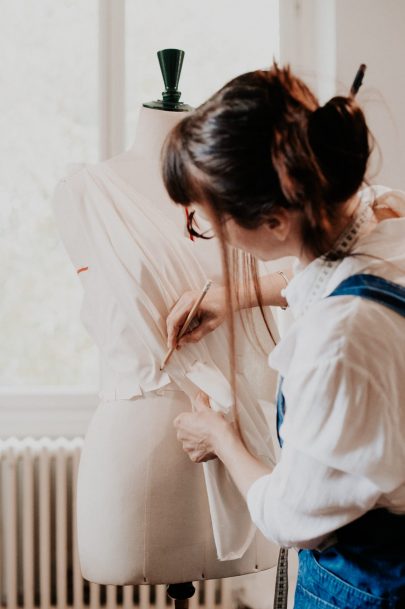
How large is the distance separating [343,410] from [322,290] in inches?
5.9

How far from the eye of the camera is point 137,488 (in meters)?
1.42

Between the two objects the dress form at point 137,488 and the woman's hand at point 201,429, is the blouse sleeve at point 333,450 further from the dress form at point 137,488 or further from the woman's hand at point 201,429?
the dress form at point 137,488

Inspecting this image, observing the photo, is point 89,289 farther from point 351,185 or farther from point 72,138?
point 72,138

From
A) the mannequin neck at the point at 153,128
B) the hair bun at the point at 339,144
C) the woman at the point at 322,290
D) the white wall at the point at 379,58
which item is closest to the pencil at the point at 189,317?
Answer: the mannequin neck at the point at 153,128

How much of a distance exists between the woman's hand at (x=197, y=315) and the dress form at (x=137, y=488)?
102 mm

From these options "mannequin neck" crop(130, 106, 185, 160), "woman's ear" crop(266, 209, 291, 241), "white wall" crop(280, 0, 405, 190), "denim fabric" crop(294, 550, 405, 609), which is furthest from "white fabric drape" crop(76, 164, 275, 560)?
"white wall" crop(280, 0, 405, 190)

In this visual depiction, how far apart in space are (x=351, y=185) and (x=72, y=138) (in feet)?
6.35

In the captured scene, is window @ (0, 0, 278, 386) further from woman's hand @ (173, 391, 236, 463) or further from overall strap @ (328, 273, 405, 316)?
overall strap @ (328, 273, 405, 316)

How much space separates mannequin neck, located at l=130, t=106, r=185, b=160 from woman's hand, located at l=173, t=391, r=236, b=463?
0.50 meters

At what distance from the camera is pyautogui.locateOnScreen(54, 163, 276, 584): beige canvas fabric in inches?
55.2

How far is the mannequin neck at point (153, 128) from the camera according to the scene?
5.00 ft

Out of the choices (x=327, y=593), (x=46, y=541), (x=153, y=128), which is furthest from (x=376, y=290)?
(x=46, y=541)

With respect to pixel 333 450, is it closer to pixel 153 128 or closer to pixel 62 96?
pixel 153 128

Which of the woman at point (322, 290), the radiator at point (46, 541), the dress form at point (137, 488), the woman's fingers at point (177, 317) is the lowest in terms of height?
the radiator at point (46, 541)
